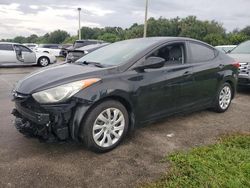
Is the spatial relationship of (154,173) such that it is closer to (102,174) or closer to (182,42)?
(102,174)

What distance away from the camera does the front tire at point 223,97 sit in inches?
215

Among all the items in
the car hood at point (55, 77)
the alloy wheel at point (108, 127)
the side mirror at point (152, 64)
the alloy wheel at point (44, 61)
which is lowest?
the alloy wheel at point (44, 61)

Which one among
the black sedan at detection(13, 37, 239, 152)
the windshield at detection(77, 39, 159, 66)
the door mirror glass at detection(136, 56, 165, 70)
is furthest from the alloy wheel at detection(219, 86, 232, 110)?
the door mirror glass at detection(136, 56, 165, 70)

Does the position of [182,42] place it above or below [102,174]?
above

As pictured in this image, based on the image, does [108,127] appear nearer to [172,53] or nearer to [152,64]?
[152,64]

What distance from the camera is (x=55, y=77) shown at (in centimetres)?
361

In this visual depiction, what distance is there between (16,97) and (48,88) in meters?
0.55

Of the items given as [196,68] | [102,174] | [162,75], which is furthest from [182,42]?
[102,174]

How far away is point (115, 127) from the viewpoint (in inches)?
148

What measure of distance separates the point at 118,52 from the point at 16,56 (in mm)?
11818

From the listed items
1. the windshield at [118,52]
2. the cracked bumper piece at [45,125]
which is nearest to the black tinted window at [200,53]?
the windshield at [118,52]

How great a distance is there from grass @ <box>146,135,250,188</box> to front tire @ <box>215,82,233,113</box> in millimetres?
1598

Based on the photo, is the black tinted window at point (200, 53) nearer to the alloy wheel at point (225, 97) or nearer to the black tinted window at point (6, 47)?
the alloy wheel at point (225, 97)

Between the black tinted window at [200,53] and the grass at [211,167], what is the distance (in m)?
1.63
